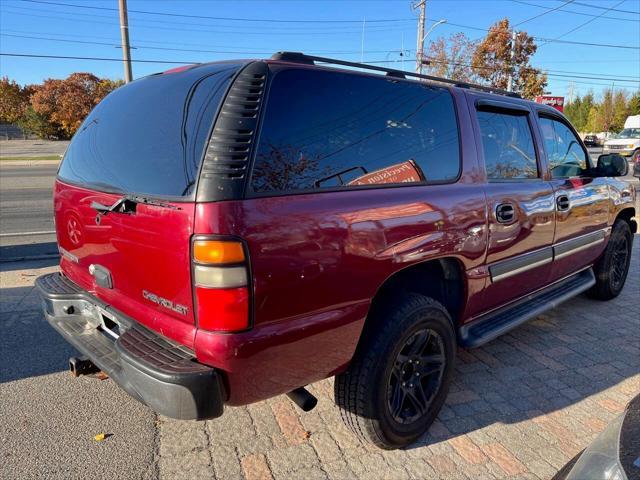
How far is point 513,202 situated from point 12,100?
6352cm

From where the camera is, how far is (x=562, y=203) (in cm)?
360

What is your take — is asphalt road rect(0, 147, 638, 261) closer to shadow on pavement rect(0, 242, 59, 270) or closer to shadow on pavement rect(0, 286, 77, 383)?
shadow on pavement rect(0, 242, 59, 270)

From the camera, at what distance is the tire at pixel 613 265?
466cm

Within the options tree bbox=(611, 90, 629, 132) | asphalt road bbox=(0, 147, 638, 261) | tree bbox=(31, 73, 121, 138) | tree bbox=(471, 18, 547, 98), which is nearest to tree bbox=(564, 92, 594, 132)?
tree bbox=(611, 90, 629, 132)

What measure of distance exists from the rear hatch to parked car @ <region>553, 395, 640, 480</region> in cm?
152

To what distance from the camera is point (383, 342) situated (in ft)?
7.46

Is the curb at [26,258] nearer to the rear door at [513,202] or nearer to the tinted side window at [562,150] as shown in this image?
the rear door at [513,202]

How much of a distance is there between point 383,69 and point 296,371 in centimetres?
168

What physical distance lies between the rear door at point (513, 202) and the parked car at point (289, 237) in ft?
0.07

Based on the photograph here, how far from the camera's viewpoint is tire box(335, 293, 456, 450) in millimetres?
2285

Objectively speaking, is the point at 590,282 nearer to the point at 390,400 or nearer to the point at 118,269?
the point at 390,400

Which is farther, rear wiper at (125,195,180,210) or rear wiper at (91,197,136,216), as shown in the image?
rear wiper at (91,197,136,216)

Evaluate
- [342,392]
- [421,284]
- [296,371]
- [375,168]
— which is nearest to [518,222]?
A: [421,284]

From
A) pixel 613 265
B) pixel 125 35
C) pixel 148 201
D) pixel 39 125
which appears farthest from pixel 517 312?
pixel 39 125
